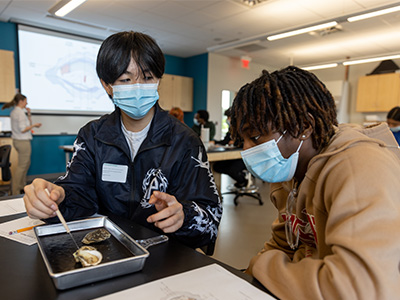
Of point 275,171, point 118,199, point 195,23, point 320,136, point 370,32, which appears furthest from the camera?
point 370,32

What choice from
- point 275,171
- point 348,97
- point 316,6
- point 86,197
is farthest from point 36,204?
point 348,97

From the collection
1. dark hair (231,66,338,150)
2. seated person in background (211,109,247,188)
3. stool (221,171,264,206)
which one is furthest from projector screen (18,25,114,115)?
dark hair (231,66,338,150)

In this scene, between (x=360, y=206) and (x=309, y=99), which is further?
(x=309, y=99)

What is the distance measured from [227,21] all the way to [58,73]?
3199 millimetres

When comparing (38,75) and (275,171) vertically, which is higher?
(38,75)

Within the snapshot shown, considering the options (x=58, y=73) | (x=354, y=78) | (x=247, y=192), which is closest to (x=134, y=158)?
(x=247, y=192)

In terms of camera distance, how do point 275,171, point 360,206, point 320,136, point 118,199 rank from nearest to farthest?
point 360,206 < point 320,136 < point 275,171 < point 118,199

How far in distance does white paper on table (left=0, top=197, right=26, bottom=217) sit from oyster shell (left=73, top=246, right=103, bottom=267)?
0.57 metres

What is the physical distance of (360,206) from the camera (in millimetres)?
506

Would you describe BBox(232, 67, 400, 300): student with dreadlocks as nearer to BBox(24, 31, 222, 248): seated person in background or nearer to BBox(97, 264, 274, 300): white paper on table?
→ BBox(97, 264, 274, 300): white paper on table

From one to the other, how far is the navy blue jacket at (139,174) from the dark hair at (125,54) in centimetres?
21

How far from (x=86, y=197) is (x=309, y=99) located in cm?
87

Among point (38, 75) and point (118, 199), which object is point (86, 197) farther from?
point (38, 75)

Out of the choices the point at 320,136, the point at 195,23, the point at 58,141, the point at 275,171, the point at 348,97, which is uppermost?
the point at 195,23
